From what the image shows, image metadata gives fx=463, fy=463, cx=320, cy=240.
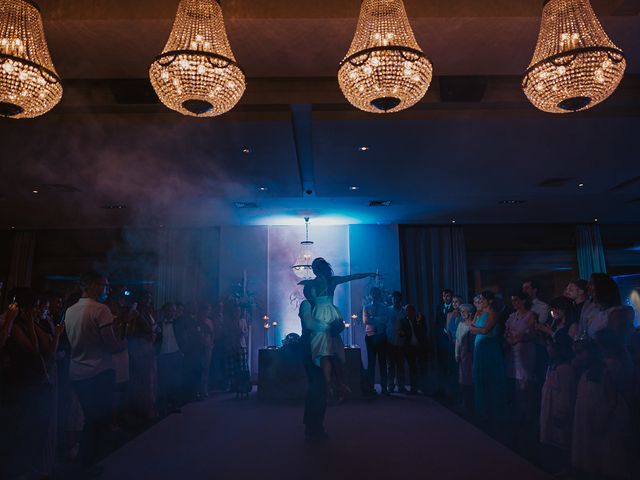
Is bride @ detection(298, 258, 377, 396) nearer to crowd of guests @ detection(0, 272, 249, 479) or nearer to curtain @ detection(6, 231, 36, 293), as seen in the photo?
crowd of guests @ detection(0, 272, 249, 479)

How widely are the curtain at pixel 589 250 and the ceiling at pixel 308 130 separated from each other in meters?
1.75

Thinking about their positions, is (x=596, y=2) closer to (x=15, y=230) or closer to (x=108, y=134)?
(x=108, y=134)

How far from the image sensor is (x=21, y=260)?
9391 mm

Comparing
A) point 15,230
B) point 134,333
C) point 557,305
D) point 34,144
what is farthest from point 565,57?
point 15,230

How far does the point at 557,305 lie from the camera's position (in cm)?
432

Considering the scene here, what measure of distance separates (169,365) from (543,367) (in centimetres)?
436

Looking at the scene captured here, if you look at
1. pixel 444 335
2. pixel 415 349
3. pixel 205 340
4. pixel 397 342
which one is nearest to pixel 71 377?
pixel 205 340

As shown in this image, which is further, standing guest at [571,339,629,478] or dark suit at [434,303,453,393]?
dark suit at [434,303,453,393]

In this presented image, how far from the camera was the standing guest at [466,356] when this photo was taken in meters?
5.59

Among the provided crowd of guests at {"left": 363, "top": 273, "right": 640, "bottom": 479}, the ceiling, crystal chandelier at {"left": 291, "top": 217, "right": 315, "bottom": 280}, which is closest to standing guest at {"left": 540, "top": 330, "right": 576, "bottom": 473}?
crowd of guests at {"left": 363, "top": 273, "right": 640, "bottom": 479}

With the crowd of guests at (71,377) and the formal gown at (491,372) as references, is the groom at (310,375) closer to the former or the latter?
the crowd of guests at (71,377)

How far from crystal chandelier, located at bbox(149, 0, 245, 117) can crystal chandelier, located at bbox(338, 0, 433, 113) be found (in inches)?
21.2

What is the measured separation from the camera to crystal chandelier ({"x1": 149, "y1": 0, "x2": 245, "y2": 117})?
2029 mm

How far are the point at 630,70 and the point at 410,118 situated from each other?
177 cm
